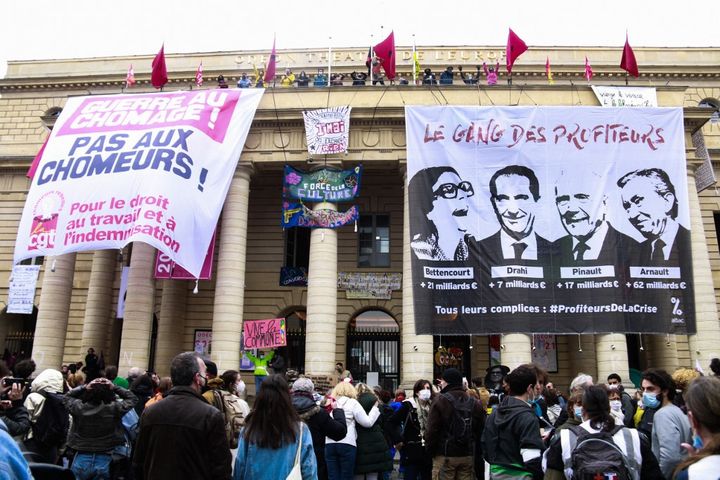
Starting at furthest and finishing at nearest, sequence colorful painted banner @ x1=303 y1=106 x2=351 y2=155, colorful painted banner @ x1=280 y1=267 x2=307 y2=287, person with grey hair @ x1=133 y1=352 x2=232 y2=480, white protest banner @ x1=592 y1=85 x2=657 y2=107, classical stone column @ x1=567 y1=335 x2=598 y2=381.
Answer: colorful painted banner @ x1=280 y1=267 x2=307 y2=287
classical stone column @ x1=567 y1=335 x2=598 y2=381
white protest banner @ x1=592 y1=85 x2=657 y2=107
colorful painted banner @ x1=303 y1=106 x2=351 y2=155
person with grey hair @ x1=133 y1=352 x2=232 y2=480

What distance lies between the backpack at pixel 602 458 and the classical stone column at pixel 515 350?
47.0 ft

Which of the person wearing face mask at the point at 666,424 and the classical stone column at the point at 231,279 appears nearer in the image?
the person wearing face mask at the point at 666,424

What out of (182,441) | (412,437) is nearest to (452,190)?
(412,437)

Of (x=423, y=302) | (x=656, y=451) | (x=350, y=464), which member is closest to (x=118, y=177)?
(x=423, y=302)

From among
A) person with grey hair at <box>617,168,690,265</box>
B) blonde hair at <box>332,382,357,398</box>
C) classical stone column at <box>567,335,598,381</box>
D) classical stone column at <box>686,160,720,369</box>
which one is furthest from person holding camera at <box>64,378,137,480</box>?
classical stone column at <box>567,335,598,381</box>

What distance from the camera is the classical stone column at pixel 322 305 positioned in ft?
63.4

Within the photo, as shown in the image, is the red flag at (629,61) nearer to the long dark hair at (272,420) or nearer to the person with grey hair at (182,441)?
the long dark hair at (272,420)

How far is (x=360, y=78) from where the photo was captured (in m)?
23.8

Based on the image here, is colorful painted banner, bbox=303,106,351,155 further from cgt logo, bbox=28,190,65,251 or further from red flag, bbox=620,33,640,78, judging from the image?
red flag, bbox=620,33,640,78

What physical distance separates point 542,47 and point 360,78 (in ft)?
38.6

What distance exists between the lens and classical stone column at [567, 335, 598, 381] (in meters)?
22.8

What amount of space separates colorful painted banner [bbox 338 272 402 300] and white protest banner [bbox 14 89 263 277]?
26.4 feet

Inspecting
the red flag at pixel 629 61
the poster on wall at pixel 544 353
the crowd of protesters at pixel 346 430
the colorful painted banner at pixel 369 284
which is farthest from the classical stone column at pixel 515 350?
the red flag at pixel 629 61

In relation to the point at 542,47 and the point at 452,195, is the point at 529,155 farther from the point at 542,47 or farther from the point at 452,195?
the point at 542,47
